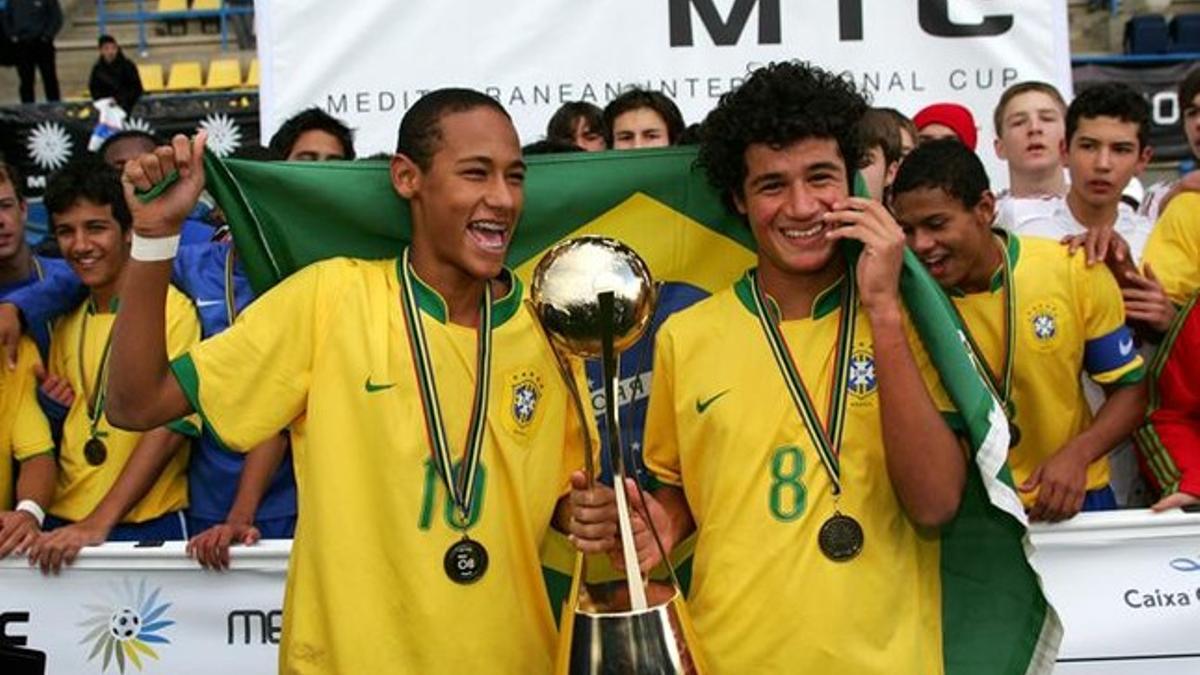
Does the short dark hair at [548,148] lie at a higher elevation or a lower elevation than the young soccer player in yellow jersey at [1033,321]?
higher

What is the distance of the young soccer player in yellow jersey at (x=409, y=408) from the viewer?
2656mm

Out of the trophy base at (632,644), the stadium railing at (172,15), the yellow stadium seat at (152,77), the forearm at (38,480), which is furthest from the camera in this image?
the stadium railing at (172,15)

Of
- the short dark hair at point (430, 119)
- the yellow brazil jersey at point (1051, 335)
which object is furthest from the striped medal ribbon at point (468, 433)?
the yellow brazil jersey at point (1051, 335)

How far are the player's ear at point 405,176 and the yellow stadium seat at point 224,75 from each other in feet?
47.8

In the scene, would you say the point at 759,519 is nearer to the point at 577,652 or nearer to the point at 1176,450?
the point at 577,652

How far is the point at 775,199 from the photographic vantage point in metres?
2.75

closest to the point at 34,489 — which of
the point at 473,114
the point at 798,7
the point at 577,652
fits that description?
the point at 473,114

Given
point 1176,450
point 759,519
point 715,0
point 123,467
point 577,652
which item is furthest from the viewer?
point 715,0

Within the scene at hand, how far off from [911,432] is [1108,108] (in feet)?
8.30

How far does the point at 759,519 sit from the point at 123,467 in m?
2.07

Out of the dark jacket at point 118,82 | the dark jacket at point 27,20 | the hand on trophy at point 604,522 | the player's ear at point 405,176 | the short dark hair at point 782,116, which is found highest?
the dark jacket at point 27,20

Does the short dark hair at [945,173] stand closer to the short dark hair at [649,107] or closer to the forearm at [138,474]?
the short dark hair at [649,107]

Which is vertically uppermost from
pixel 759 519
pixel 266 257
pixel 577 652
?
pixel 266 257

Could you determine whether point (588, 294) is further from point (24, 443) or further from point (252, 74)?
point (252, 74)
